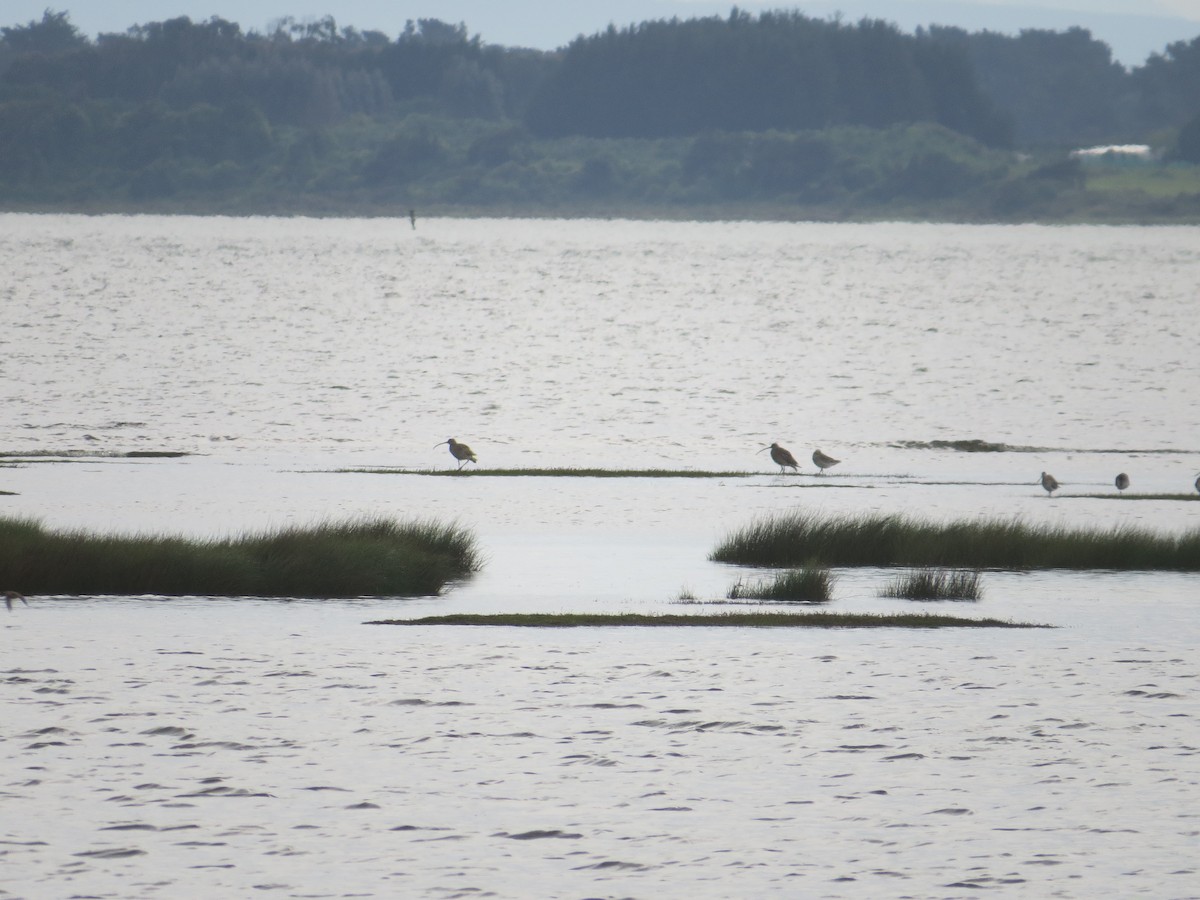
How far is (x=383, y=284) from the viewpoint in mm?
164875

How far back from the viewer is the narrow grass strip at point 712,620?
22.2 meters

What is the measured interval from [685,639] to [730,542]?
754 centimetres

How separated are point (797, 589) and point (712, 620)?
240cm

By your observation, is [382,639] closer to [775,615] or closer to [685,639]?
[685,639]

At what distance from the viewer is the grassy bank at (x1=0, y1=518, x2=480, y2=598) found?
2408 centimetres

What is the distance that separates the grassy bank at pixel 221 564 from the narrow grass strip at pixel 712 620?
8.33 feet

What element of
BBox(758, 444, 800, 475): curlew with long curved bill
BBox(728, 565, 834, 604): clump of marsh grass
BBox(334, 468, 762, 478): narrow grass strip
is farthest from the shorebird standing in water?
BBox(728, 565, 834, 604): clump of marsh grass

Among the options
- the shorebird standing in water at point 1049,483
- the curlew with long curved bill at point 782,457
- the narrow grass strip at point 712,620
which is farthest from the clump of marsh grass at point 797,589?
the curlew with long curved bill at point 782,457

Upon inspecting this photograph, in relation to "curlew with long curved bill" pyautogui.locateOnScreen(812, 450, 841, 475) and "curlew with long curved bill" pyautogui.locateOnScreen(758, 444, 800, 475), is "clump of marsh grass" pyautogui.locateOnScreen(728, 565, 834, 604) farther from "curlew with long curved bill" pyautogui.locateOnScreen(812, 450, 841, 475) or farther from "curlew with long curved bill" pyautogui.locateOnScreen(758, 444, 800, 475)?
"curlew with long curved bill" pyautogui.locateOnScreen(812, 450, 841, 475)

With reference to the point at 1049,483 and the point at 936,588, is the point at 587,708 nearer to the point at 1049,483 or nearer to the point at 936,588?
the point at 936,588

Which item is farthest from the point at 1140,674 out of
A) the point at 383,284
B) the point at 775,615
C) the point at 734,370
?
the point at 383,284

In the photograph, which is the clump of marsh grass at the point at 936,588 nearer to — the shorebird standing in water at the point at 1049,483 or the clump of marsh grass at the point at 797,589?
the clump of marsh grass at the point at 797,589

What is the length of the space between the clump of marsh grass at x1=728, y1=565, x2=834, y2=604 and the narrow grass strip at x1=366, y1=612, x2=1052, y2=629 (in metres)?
1.52

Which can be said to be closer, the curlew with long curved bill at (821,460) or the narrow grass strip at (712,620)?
the narrow grass strip at (712,620)
